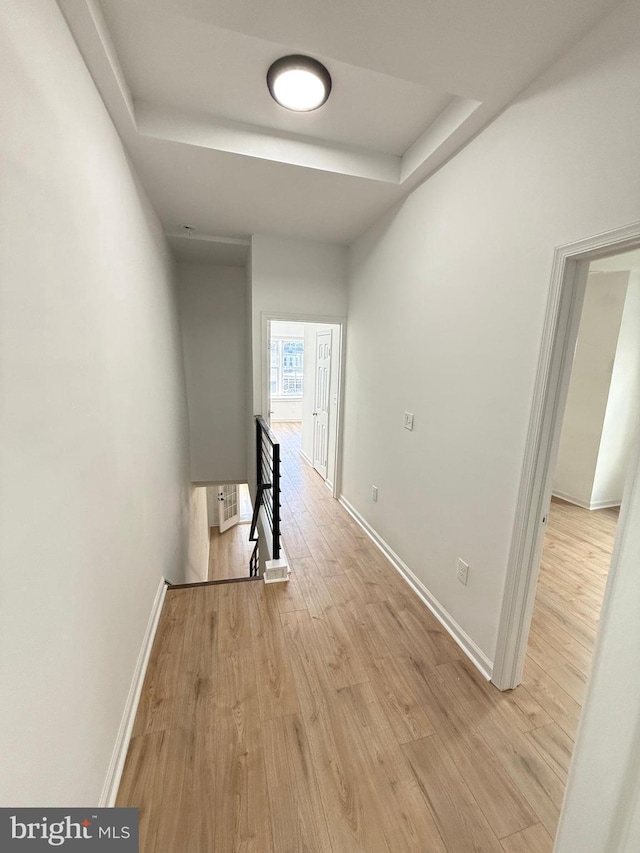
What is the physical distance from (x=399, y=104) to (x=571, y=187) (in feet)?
3.32

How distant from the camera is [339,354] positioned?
12.0ft

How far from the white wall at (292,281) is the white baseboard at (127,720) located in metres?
2.24

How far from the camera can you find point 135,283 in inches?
76.5

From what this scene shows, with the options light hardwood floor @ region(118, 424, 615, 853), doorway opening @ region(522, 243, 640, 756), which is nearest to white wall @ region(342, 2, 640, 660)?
light hardwood floor @ region(118, 424, 615, 853)

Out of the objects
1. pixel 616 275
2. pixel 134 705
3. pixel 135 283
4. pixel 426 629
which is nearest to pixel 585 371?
pixel 616 275

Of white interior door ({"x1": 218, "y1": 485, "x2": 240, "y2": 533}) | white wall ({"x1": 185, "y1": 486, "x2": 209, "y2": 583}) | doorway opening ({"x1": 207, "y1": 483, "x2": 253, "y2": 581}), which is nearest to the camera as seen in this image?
white wall ({"x1": 185, "y1": 486, "x2": 209, "y2": 583})

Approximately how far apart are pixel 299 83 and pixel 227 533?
6960mm

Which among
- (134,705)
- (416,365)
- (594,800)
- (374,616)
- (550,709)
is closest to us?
(594,800)

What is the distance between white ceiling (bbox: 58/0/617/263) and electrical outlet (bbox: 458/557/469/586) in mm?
2274

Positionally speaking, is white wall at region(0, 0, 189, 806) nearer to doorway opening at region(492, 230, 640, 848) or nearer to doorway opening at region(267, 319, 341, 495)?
doorway opening at region(492, 230, 640, 848)

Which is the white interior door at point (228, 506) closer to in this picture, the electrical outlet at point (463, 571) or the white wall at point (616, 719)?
the electrical outlet at point (463, 571)

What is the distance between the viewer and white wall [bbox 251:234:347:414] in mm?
3221

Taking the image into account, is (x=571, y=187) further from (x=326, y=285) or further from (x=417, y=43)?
(x=326, y=285)

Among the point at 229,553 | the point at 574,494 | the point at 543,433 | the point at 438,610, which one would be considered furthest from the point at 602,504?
the point at 229,553
